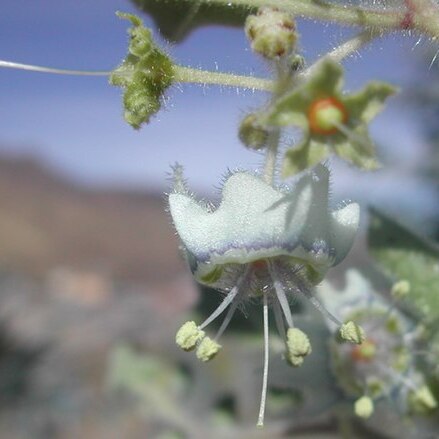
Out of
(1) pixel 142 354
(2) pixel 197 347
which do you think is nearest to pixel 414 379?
(2) pixel 197 347

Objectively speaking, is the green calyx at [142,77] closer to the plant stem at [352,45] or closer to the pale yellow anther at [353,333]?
the plant stem at [352,45]

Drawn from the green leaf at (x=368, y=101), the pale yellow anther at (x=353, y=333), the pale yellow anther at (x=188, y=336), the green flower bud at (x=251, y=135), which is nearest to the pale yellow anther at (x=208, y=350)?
the pale yellow anther at (x=188, y=336)

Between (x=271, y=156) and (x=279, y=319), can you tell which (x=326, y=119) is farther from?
(x=279, y=319)

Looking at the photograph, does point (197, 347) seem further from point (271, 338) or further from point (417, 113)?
point (417, 113)

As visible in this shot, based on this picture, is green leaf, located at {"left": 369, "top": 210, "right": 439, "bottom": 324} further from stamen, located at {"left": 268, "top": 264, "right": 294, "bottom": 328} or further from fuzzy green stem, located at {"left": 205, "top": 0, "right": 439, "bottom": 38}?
fuzzy green stem, located at {"left": 205, "top": 0, "right": 439, "bottom": 38}

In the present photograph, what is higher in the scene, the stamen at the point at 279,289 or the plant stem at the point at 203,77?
the plant stem at the point at 203,77

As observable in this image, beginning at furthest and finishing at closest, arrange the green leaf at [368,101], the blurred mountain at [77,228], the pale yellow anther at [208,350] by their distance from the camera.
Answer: the blurred mountain at [77,228] < the pale yellow anther at [208,350] < the green leaf at [368,101]

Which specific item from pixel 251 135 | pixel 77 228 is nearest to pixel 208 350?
pixel 251 135
